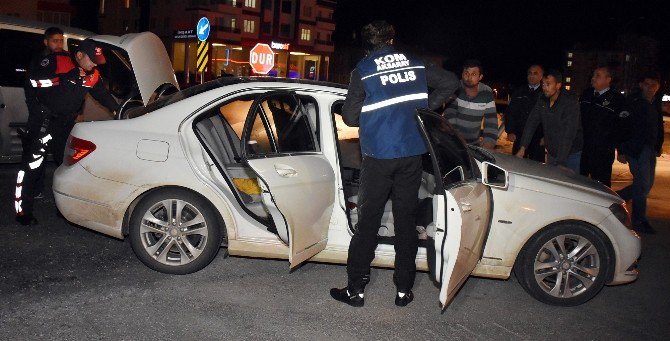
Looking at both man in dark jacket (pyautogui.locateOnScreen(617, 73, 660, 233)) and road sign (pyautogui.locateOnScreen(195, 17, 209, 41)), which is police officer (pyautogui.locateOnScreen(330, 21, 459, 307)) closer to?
man in dark jacket (pyautogui.locateOnScreen(617, 73, 660, 233))

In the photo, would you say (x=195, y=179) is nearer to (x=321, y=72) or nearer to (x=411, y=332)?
A: (x=411, y=332)

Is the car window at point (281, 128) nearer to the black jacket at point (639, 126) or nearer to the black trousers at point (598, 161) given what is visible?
the black trousers at point (598, 161)

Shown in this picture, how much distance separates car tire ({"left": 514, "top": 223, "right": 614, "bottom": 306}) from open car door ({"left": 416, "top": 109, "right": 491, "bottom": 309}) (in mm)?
541

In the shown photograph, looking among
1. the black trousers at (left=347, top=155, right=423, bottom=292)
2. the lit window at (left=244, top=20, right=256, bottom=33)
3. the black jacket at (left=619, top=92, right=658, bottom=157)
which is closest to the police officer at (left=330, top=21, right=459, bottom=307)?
the black trousers at (left=347, top=155, right=423, bottom=292)

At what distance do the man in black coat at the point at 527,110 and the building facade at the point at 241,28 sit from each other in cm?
4081

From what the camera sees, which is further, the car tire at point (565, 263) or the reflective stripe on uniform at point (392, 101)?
the car tire at point (565, 263)

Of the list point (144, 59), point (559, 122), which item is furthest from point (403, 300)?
point (144, 59)

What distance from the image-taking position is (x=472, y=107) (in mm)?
6531

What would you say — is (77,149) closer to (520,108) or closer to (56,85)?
(56,85)

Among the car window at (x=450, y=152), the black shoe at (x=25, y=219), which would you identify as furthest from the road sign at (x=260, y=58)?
the car window at (x=450, y=152)

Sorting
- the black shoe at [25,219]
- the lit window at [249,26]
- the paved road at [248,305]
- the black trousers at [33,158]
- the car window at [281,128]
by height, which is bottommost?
the paved road at [248,305]

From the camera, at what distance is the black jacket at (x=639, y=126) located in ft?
23.2

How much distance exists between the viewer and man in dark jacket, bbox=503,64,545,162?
24.1ft

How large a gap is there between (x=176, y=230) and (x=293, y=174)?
3.47ft
